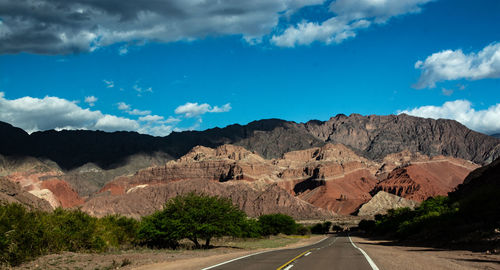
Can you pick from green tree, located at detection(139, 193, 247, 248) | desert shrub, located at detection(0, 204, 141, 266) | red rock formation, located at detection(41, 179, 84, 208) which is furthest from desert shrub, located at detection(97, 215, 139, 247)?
red rock formation, located at detection(41, 179, 84, 208)

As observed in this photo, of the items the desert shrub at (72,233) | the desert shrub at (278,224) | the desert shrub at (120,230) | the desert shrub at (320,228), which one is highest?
the desert shrub at (72,233)

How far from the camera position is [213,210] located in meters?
44.7

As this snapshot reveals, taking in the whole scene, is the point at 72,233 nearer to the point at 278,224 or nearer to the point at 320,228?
the point at 278,224

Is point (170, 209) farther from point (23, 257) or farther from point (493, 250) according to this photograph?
point (493, 250)

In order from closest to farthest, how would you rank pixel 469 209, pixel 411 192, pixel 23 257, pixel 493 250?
pixel 23 257
pixel 493 250
pixel 469 209
pixel 411 192

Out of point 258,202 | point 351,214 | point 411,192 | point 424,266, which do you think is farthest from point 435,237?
point 411,192

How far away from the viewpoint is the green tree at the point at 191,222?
42.8m

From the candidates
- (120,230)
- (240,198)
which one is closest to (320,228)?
(240,198)

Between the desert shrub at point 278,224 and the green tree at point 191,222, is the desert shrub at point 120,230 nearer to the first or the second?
the green tree at point 191,222

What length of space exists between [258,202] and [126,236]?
440ft

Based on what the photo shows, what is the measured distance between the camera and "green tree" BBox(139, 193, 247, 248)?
42812 millimetres

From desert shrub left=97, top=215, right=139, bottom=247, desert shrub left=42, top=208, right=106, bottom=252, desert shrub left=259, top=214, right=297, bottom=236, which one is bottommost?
desert shrub left=259, top=214, right=297, bottom=236

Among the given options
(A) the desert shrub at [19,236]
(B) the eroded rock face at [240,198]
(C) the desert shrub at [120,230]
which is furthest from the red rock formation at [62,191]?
(A) the desert shrub at [19,236]

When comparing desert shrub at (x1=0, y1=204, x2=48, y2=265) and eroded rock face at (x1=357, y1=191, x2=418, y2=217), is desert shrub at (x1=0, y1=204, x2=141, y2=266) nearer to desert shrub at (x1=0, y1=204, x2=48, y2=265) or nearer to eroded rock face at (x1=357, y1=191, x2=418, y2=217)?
desert shrub at (x1=0, y1=204, x2=48, y2=265)
